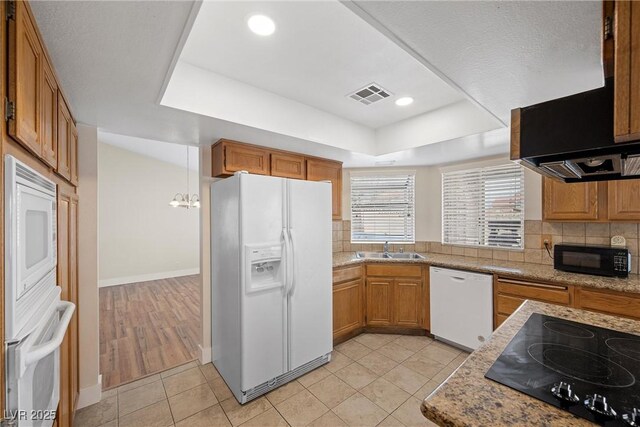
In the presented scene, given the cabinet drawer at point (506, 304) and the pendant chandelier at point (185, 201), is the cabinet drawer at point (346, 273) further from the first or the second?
the pendant chandelier at point (185, 201)

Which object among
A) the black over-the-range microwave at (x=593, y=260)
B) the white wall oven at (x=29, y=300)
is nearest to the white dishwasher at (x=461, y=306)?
the black over-the-range microwave at (x=593, y=260)

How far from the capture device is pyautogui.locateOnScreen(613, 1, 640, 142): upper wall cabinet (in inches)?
22.1

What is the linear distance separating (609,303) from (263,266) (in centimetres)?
277

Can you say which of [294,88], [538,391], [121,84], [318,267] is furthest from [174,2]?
[318,267]

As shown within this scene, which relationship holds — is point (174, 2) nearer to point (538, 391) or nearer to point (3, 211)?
point (3, 211)

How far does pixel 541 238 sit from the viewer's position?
296cm

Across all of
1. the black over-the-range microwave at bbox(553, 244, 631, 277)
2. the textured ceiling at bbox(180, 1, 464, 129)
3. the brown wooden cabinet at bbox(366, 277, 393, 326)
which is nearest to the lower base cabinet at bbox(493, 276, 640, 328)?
the black over-the-range microwave at bbox(553, 244, 631, 277)

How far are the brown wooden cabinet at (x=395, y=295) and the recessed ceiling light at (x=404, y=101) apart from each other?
1.84m

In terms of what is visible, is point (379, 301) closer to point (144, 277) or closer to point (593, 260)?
point (593, 260)

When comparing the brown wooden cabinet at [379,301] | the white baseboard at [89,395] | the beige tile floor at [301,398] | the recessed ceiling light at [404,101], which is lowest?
the beige tile floor at [301,398]

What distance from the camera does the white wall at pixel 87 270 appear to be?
7.08 ft

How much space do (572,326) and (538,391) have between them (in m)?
0.71

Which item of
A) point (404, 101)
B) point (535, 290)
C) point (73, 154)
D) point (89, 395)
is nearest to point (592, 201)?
point (535, 290)

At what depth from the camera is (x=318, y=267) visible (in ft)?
8.63
